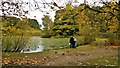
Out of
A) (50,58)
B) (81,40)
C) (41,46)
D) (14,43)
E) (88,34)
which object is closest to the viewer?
(50,58)

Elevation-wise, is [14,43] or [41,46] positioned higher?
[14,43]

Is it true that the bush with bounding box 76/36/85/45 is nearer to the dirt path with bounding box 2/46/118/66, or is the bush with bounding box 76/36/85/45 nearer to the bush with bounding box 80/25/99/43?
the bush with bounding box 80/25/99/43

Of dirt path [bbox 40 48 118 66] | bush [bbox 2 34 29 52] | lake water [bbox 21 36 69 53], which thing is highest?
bush [bbox 2 34 29 52]

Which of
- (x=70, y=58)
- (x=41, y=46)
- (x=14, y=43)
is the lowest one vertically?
(x=41, y=46)

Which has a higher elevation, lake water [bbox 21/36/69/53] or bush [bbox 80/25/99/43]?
bush [bbox 80/25/99/43]

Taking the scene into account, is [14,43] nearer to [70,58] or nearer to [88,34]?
[70,58]

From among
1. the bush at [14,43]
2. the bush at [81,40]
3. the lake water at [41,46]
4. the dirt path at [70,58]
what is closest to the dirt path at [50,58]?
the dirt path at [70,58]

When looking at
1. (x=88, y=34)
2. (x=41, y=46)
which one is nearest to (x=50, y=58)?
(x=41, y=46)

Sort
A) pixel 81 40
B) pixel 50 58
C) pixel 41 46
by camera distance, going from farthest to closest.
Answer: pixel 81 40 → pixel 41 46 → pixel 50 58

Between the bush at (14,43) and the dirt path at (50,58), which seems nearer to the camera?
the dirt path at (50,58)

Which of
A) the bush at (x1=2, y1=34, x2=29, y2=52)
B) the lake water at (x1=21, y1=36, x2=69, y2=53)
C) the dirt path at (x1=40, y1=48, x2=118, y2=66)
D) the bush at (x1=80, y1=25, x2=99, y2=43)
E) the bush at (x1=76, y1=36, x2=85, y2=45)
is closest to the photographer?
the dirt path at (x1=40, y1=48, x2=118, y2=66)

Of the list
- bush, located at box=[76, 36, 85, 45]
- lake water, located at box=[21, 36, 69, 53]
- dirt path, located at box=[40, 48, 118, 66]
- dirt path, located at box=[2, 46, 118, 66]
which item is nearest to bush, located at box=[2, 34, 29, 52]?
lake water, located at box=[21, 36, 69, 53]

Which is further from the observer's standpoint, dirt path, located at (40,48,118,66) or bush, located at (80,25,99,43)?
bush, located at (80,25,99,43)

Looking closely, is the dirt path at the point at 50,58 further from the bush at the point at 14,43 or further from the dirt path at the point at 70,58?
the bush at the point at 14,43
